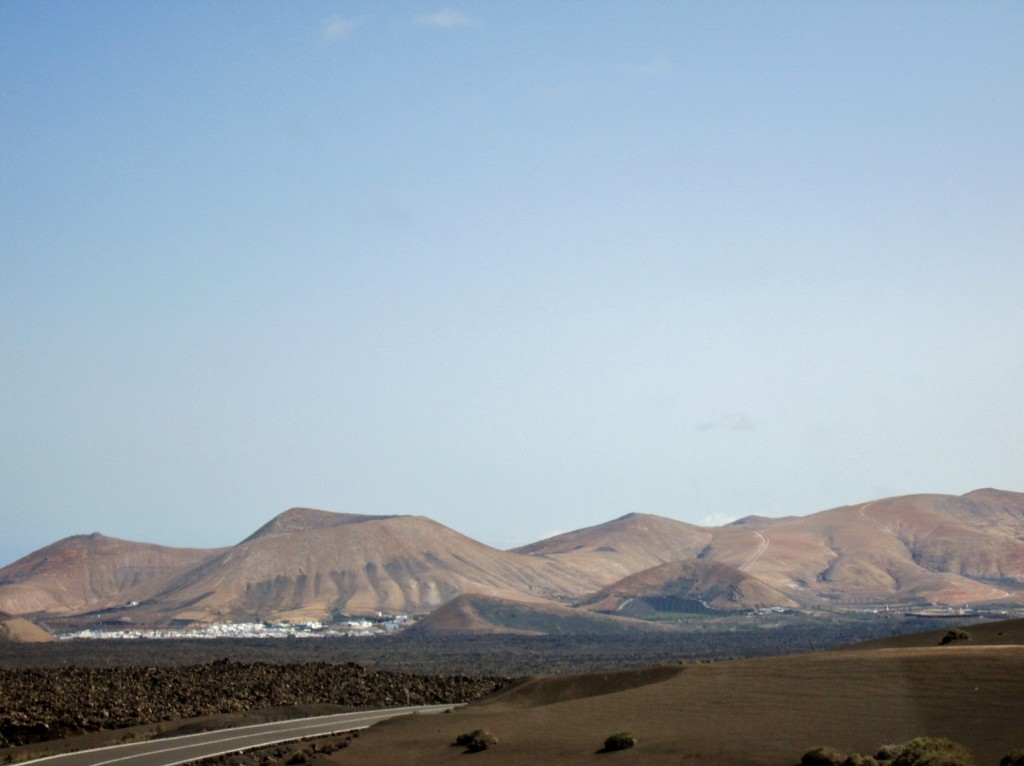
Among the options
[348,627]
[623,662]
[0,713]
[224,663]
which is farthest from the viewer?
[348,627]

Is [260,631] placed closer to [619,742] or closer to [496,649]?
[496,649]

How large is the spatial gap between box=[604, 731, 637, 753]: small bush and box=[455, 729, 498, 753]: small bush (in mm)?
4795

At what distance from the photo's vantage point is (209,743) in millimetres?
44031

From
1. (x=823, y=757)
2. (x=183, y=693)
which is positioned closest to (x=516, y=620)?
(x=183, y=693)

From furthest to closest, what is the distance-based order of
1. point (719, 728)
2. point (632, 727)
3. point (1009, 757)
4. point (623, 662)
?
1. point (623, 662)
2. point (632, 727)
3. point (719, 728)
4. point (1009, 757)

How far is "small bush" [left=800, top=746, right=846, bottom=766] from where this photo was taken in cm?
2589

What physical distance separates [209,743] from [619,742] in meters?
18.1

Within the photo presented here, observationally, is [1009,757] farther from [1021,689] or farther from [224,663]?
[224,663]

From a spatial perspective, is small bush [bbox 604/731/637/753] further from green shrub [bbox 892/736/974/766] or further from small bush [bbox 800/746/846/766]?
green shrub [bbox 892/736/974/766]

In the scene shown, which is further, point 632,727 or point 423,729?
point 423,729

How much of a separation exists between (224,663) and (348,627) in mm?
114567

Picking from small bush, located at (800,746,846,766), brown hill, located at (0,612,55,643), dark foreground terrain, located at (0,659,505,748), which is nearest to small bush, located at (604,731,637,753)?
small bush, located at (800,746,846,766)

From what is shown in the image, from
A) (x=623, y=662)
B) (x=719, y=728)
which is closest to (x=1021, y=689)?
(x=719, y=728)

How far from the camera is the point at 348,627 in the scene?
611ft
